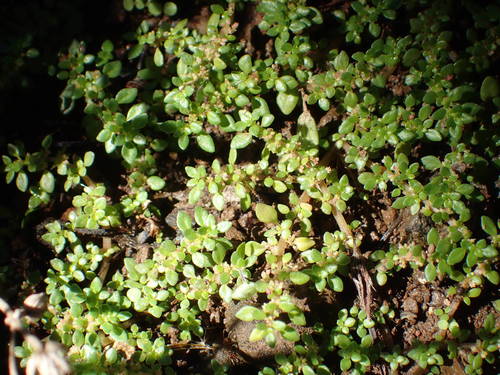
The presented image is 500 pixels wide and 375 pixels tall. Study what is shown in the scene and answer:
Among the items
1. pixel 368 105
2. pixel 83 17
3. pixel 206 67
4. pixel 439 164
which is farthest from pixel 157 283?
pixel 83 17

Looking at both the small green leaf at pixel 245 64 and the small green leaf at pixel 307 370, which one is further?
the small green leaf at pixel 245 64

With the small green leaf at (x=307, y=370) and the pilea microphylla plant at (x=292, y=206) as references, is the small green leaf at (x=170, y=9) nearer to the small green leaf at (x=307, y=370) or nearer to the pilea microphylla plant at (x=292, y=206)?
the pilea microphylla plant at (x=292, y=206)

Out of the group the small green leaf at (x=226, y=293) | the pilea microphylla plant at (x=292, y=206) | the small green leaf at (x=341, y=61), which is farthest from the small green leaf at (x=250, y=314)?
the small green leaf at (x=341, y=61)

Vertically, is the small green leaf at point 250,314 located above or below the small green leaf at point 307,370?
above

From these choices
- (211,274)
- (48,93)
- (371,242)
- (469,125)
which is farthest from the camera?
(48,93)

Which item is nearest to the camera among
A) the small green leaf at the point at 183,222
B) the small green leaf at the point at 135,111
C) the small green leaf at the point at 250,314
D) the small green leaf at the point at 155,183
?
the small green leaf at the point at 250,314

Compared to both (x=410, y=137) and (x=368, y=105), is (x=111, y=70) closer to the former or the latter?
(x=368, y=105)

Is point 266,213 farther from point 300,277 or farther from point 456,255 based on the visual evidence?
point 456,255

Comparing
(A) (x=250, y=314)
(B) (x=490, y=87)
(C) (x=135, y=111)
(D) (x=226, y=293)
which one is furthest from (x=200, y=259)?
(B) (x=490, y=87)

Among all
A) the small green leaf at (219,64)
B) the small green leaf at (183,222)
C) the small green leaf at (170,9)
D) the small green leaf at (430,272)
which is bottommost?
the small green leaf at (430,272)
